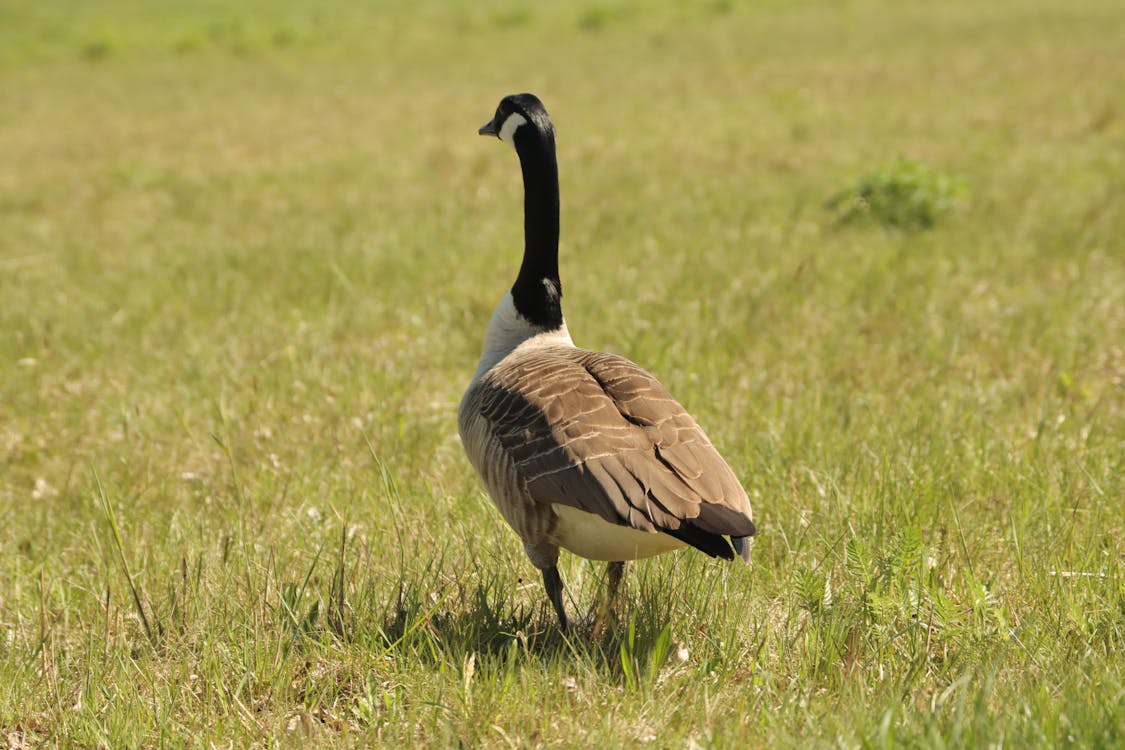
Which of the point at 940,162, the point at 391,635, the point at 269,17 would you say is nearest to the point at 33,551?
the point at 391,635

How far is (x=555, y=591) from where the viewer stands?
3650mm

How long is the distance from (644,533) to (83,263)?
819 cm

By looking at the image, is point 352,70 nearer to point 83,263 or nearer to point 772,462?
point 83,263

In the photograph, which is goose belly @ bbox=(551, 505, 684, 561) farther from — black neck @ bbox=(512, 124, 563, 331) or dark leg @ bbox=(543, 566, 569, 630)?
black neck @ bbox=(512, 124, 563, 331)

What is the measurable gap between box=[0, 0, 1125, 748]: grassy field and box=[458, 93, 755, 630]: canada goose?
0.36 metres

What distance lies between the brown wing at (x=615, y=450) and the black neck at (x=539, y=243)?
621 mm

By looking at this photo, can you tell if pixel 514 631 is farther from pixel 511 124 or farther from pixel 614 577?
pixel 511 124

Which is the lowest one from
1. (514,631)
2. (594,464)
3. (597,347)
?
(514,631)

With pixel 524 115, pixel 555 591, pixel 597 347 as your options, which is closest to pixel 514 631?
pixel 555 591

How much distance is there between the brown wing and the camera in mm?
3014

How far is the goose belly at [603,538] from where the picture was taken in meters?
3.18

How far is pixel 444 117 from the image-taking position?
17.2m

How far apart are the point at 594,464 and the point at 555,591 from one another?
2.22 feet

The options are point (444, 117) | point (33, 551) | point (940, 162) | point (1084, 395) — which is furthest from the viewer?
point (444, 117)
